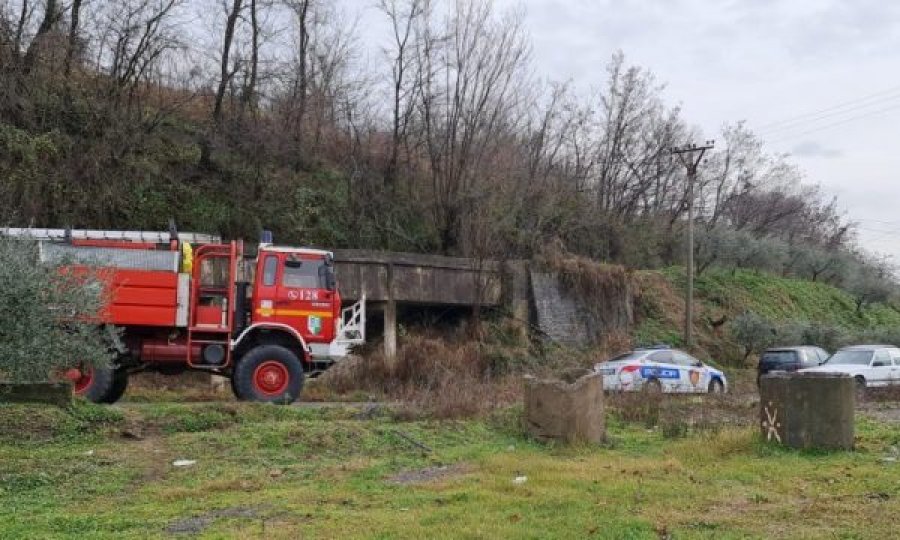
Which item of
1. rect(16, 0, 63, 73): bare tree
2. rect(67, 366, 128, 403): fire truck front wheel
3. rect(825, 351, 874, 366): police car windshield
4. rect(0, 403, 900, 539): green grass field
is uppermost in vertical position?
rect(16, 0, 63, 73): bare tree

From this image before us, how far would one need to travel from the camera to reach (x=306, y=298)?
17391mm

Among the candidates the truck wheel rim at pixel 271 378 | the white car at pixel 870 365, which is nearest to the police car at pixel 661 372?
the white car at pixel 870 365

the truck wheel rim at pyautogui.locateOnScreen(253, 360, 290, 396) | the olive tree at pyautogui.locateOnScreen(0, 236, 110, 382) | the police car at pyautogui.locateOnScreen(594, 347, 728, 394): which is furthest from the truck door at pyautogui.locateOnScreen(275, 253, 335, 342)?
the police car at pyautogui.locateOnScreen(594, 347, 728, 394)

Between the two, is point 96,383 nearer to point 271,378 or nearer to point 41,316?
point 271,378

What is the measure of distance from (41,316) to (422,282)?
18129 millimetres

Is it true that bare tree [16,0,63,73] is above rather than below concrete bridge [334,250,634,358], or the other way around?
above

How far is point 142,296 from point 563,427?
29.1ft

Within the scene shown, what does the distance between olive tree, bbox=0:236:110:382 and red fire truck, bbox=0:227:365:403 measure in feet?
13.0

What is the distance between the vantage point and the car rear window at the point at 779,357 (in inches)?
1088

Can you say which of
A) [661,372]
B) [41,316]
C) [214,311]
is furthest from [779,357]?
[41,316]

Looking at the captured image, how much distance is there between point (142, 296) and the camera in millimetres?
16328

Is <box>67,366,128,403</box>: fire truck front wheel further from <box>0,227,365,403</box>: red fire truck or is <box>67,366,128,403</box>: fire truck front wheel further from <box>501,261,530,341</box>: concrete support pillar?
<box>501,261,530,341</box>: concrete support pillar

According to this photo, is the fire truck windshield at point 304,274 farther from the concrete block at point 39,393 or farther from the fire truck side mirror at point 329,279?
the concrete block at point 39,393

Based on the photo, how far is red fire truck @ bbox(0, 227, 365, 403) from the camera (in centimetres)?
1627
